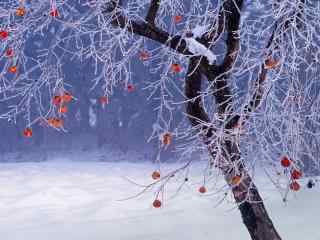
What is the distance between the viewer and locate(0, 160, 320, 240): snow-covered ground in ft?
23.6

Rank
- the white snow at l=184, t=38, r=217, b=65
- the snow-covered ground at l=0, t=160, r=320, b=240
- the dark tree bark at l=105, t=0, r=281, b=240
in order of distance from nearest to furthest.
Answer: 1. the white snow at l=184, t=38, r=217, b=65
2. the dark tree bark at l=105, t=0, r=281, b=240
3. the snow-covered ground at l=0, t=160, r=320, b=240

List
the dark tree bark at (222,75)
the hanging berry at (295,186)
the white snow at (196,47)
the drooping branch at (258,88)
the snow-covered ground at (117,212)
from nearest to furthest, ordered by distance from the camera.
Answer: the drooping branch at (258,88), the hanging berry at (295,186), the white snow at (196,47), the dark tree bark at (222,75), the snow-covered ground at (117,212)

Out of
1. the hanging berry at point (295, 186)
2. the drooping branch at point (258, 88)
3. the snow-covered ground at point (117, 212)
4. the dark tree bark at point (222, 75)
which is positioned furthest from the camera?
Result: the snow-covered ground at point (117, 212)

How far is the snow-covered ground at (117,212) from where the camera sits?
719 centimetres

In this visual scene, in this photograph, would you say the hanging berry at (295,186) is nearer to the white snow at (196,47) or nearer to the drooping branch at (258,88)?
the drooping branch at (258,88)

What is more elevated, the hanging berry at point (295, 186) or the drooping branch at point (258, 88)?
the drooping branch at point (258, 88)

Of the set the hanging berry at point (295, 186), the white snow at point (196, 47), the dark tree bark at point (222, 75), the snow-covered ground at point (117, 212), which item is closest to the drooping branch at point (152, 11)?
the dark tree bark at point (222, 75)

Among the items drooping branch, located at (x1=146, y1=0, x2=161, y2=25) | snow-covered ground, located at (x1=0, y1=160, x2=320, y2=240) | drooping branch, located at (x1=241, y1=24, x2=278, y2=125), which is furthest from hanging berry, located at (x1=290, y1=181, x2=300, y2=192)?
snow-covered ground, located at (x1=0, y1=160, x2=320, y2=240)

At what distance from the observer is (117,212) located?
977 cm

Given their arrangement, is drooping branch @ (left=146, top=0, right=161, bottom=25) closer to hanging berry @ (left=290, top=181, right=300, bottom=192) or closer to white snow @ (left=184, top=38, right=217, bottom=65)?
white snow @ (left=184, top=38, right=217, bottom=65)

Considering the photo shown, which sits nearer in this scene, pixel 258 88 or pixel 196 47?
pixel 258 88

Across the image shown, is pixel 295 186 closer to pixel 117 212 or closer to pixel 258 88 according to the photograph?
pixel 258 88

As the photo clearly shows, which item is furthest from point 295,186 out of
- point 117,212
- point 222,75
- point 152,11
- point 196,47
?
point 117,212

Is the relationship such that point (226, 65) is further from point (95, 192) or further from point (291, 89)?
point (95, 192)
